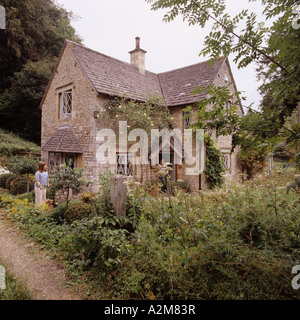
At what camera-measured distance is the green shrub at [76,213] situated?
18.8 ft

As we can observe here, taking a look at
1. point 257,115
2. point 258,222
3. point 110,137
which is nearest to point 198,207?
point 258,222

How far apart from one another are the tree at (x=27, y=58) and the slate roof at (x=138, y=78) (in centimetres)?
1174

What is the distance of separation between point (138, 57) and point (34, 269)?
15266 mm

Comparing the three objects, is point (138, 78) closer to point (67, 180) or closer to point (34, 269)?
point (67, 180)

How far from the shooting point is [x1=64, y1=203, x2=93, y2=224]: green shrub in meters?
5.73

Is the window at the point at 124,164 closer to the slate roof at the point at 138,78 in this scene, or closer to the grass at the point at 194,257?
the slate roof at the point at 138,78

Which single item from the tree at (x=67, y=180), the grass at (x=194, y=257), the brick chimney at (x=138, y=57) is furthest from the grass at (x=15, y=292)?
the brick chimney at (x=138, y=57)

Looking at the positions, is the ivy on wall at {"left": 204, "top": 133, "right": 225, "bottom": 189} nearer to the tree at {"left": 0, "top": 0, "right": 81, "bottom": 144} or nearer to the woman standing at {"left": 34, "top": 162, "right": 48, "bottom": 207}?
the woman standing at {"left": 34, "top": 162, "right": 48, "bottom": 207}

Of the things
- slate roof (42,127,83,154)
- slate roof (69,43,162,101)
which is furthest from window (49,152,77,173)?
slate roof (69,43,162,101)

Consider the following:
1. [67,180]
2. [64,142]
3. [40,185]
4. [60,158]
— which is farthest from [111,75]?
[67,180]

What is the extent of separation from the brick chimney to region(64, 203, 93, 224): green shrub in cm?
1243

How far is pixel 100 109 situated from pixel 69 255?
7.55 meters

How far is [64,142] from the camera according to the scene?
37.3 feet
